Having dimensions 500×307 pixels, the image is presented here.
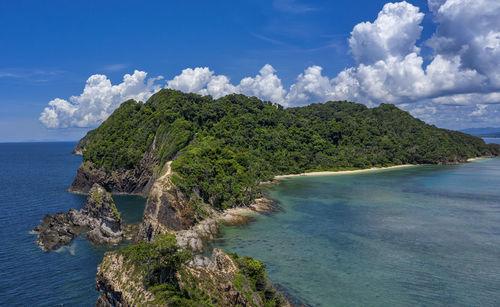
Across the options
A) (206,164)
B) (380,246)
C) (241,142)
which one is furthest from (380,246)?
(241,142)

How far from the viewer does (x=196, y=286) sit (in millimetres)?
23859

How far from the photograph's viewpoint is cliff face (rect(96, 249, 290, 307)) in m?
22.2

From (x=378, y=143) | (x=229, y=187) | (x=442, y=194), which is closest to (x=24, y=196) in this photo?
(x=229, y=187)

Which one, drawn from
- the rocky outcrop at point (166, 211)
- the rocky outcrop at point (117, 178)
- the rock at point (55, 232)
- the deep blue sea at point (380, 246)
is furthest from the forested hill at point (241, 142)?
the rock at point (55, 232)

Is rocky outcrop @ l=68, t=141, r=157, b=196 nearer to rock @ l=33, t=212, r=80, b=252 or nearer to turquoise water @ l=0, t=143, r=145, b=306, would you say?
turquoise water @ l=0, t=143, r=145, b=306

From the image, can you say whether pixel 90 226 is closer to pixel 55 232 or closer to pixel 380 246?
pixel 55 232

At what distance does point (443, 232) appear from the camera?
172 feet

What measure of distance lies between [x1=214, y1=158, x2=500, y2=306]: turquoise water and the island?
7232 mm

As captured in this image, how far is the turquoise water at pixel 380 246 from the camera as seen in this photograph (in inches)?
1302

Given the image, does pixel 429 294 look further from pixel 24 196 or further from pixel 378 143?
pixel 378 143

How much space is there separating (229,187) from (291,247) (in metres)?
25.7

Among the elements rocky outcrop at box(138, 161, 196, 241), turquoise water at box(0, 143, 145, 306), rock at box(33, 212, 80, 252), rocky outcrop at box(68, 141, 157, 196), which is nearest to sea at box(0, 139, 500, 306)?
turquoise water at box(0, 143, 145, 306)

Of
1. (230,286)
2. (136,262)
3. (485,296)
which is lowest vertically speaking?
(485,296)

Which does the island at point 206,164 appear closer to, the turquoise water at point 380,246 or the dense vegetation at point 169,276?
the dense vegetation at point 169,276
